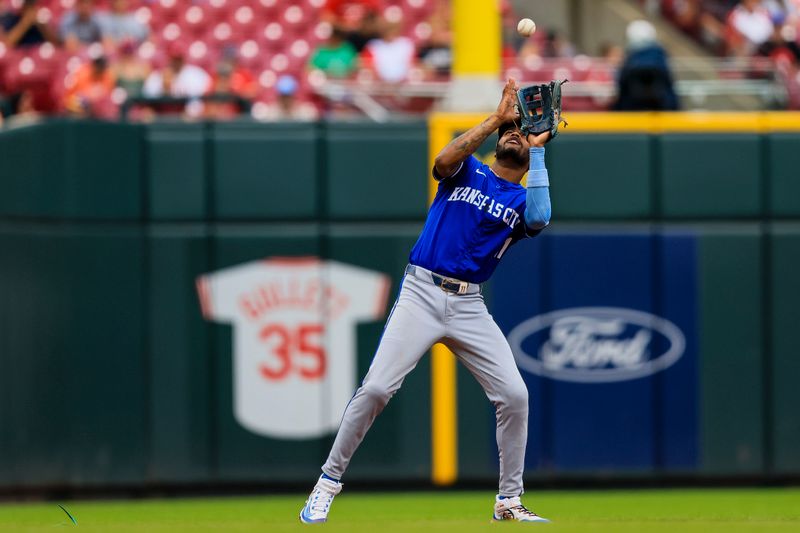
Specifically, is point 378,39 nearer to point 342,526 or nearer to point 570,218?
point 570,218

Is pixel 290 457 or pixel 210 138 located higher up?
pixel 210 138

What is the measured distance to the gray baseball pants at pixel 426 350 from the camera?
5574 millimetres

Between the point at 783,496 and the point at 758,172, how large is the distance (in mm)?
2034

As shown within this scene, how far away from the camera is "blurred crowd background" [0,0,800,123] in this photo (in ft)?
29.6

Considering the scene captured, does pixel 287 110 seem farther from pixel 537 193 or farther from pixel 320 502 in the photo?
pixel 320 502

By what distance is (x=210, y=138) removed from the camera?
329 inches

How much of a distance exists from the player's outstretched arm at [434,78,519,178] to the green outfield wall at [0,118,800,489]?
290cm

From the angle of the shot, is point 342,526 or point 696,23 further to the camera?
point 696,23

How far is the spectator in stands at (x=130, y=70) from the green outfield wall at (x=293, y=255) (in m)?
1.20

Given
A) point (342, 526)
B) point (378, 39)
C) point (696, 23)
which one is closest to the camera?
point (342, 526)

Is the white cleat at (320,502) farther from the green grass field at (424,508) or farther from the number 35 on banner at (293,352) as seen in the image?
the number 35 on banner at (293,352)

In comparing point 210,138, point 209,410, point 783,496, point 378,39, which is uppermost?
point 378,39

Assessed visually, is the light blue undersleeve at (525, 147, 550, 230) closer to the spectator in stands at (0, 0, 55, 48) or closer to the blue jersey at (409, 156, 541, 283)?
the blue jersey at (409, 156, 541, 283)

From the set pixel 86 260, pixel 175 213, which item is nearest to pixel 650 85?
pixel 175 213
